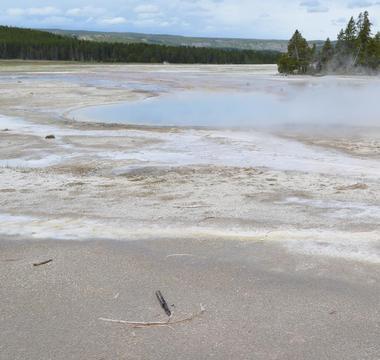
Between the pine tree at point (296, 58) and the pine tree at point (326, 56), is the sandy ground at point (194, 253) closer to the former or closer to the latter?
the pine tree at point (296, 58)

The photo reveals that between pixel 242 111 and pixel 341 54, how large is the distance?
42.3 meters

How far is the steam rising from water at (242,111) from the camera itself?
752 inches

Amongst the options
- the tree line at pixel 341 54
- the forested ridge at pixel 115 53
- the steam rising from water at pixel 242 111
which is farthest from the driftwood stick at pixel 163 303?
the forested ridge at pixel 115 53

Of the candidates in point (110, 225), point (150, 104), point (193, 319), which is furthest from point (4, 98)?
point (193, 319)

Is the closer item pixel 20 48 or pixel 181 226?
pixel 181 226

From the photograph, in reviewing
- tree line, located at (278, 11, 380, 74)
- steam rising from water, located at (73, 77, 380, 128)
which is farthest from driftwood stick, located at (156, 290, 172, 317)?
tree line, located at (278, 11, 380, 74)

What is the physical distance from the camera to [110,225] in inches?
280

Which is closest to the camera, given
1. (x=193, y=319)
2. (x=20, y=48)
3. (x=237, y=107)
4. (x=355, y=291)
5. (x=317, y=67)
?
(x=193, y=319)

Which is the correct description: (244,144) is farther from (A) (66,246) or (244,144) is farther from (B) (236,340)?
(B) (236,340)

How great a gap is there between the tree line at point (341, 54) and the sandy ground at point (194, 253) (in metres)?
47.0

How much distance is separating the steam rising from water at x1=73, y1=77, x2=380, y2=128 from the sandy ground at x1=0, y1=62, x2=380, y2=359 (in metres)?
6.55

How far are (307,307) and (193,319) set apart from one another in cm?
100

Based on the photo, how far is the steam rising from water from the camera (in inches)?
752

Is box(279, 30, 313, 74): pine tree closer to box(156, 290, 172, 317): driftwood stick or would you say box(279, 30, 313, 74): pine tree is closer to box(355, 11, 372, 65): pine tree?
box(355, 11, 372, 65): pine tree
